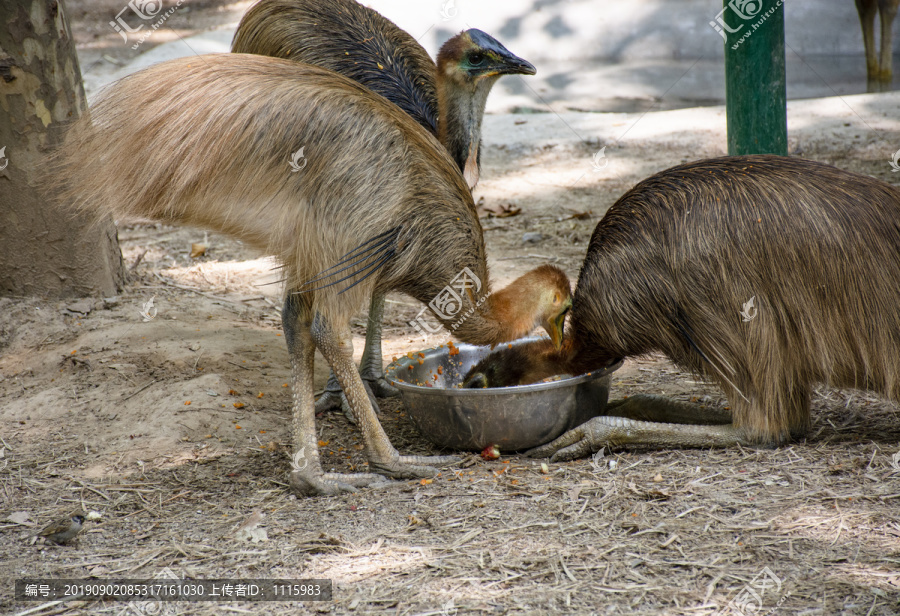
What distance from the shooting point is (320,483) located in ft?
11.3

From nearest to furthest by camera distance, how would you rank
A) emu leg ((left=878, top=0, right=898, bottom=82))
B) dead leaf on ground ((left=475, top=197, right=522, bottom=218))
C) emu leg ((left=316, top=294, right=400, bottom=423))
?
emu leg ((left=316, top=294, right=400, bottom=423))
dead leaf on ground ((left=475, top=197, right=522, bottom=218))
emu leg ((left=878, top=0, right=898, bottom=82))

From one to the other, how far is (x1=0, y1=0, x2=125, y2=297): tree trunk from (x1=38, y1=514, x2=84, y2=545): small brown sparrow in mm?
1931

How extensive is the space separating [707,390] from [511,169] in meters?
4.58

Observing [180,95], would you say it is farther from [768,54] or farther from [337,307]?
A: [768,54]

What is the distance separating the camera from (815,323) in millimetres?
3359

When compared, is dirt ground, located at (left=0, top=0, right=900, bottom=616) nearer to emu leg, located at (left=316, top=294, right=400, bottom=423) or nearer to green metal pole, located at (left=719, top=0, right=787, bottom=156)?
emu leg, located at (left=316, top=294, right=400, bottom=423)

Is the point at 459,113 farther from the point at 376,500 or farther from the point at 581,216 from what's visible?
the point at 581,216

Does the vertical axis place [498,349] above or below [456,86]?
below

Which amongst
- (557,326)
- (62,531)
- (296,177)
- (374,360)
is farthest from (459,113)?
(62,531)

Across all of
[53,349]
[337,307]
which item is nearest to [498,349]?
[337,307]

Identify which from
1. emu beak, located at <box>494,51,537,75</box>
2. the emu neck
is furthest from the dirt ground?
emu beak, located at <box>494,51,537,75</box>

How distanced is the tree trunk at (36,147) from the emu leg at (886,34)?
8100mm

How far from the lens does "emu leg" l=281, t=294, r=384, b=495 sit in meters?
3.45

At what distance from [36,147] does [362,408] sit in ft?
7.94
